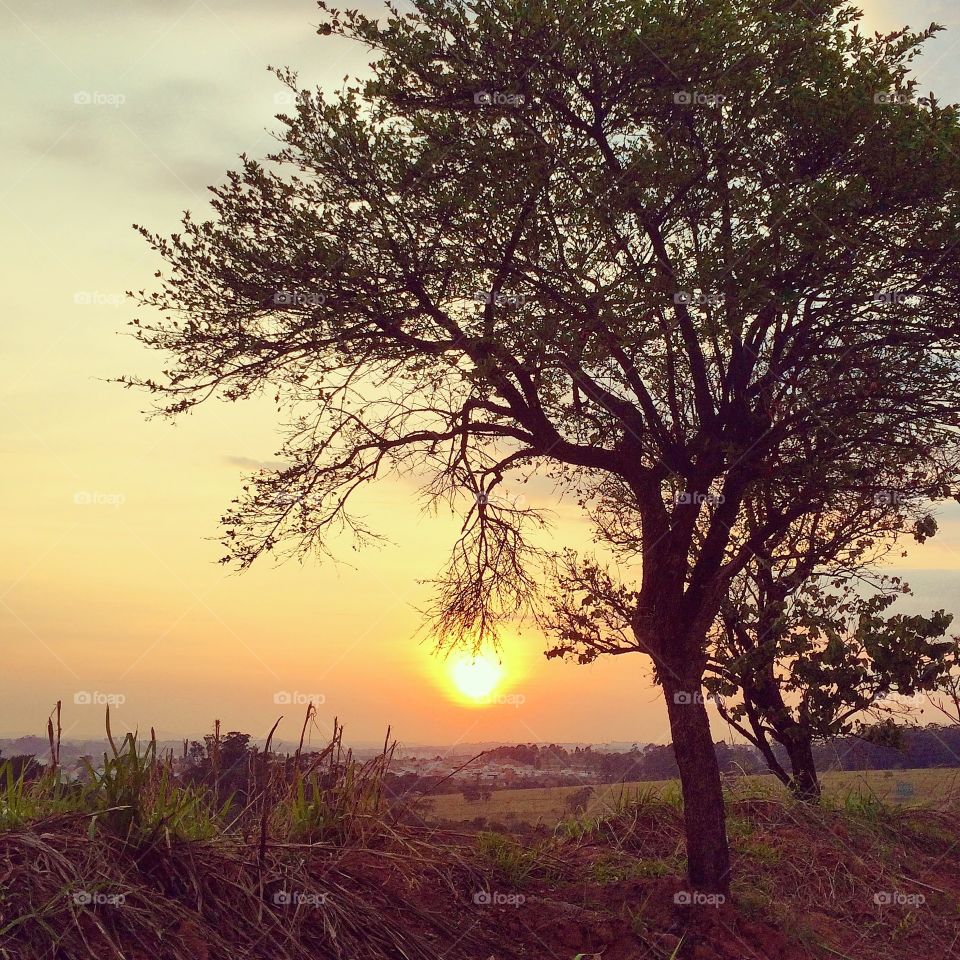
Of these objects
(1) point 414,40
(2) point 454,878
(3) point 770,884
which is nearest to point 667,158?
(1) point 414,40

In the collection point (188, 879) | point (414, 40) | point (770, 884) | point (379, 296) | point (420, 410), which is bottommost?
point (770, 884)

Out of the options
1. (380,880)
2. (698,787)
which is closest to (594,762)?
(698,787)

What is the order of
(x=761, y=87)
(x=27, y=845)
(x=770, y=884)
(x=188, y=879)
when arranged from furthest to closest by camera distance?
(x=770, y=884) < (x=761, y=87) < (x=188, y=879) < (x=27, y=845)

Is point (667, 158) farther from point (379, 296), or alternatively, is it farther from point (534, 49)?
point (379, 296)

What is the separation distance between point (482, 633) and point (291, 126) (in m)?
6.67

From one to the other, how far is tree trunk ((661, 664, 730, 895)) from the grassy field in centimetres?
230

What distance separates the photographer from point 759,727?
18547 mm

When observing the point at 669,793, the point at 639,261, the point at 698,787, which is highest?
the point at 639,261

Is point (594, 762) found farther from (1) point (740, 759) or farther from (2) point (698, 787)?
(2) point (698, 787)

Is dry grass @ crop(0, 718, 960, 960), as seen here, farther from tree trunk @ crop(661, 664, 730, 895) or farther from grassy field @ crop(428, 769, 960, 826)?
tree trunk @ crop(661, 664, 730, 895)

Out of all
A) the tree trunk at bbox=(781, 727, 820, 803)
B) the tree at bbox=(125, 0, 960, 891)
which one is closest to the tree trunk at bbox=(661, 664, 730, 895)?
the tree at bbox=(125, 0, 960, 891)

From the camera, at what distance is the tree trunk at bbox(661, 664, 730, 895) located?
11.9 m

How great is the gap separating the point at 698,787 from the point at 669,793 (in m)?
4.04

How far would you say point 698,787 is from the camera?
1209 centimetres
